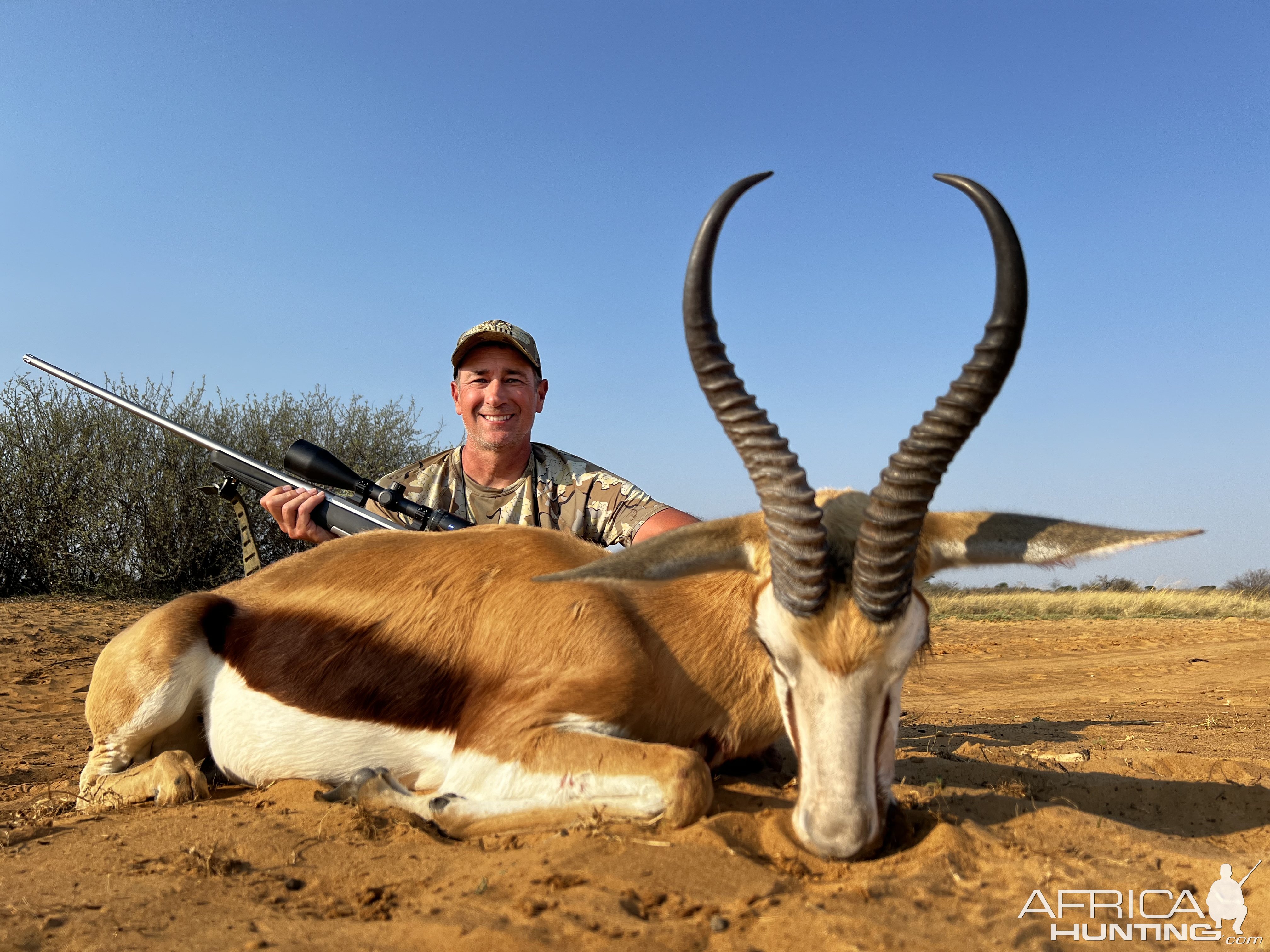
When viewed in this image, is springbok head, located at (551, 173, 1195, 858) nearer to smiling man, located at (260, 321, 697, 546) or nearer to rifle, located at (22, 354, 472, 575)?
rifle, located at (22, 354, 472, 575)

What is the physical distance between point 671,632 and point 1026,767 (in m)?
2.39

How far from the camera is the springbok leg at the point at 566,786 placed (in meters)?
3.24

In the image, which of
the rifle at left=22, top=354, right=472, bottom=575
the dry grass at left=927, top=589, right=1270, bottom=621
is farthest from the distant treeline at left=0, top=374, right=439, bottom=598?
the dry grass at left=927, top=589, right=1270, bottom=621

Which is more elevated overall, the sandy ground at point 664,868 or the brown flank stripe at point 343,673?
the brown flank stripe at point 343,673

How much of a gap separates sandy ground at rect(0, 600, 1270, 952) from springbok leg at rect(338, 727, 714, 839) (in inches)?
3.3

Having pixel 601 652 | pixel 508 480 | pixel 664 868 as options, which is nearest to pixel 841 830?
pixel 664 868

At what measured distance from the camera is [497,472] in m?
7.42

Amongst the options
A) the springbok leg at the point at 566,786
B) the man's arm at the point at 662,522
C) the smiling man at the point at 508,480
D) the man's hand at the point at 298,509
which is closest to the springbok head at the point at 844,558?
the springbok leg at the point at 566,786

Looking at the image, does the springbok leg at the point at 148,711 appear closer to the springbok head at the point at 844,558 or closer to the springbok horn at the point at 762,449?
the springbok head at the point at 844,558

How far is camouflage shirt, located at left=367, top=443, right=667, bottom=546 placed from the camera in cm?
707

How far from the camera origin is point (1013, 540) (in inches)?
133

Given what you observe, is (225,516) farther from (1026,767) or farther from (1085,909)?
(1085,909)

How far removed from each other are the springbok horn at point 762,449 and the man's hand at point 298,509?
14.4 ft

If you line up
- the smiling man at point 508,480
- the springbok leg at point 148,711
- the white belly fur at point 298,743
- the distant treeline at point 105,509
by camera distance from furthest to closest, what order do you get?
the distant treeline at point 105,509 < the smiling man at point 508,480 < the springbok leg at point 148,711 < the white belly fur at point 298,743
